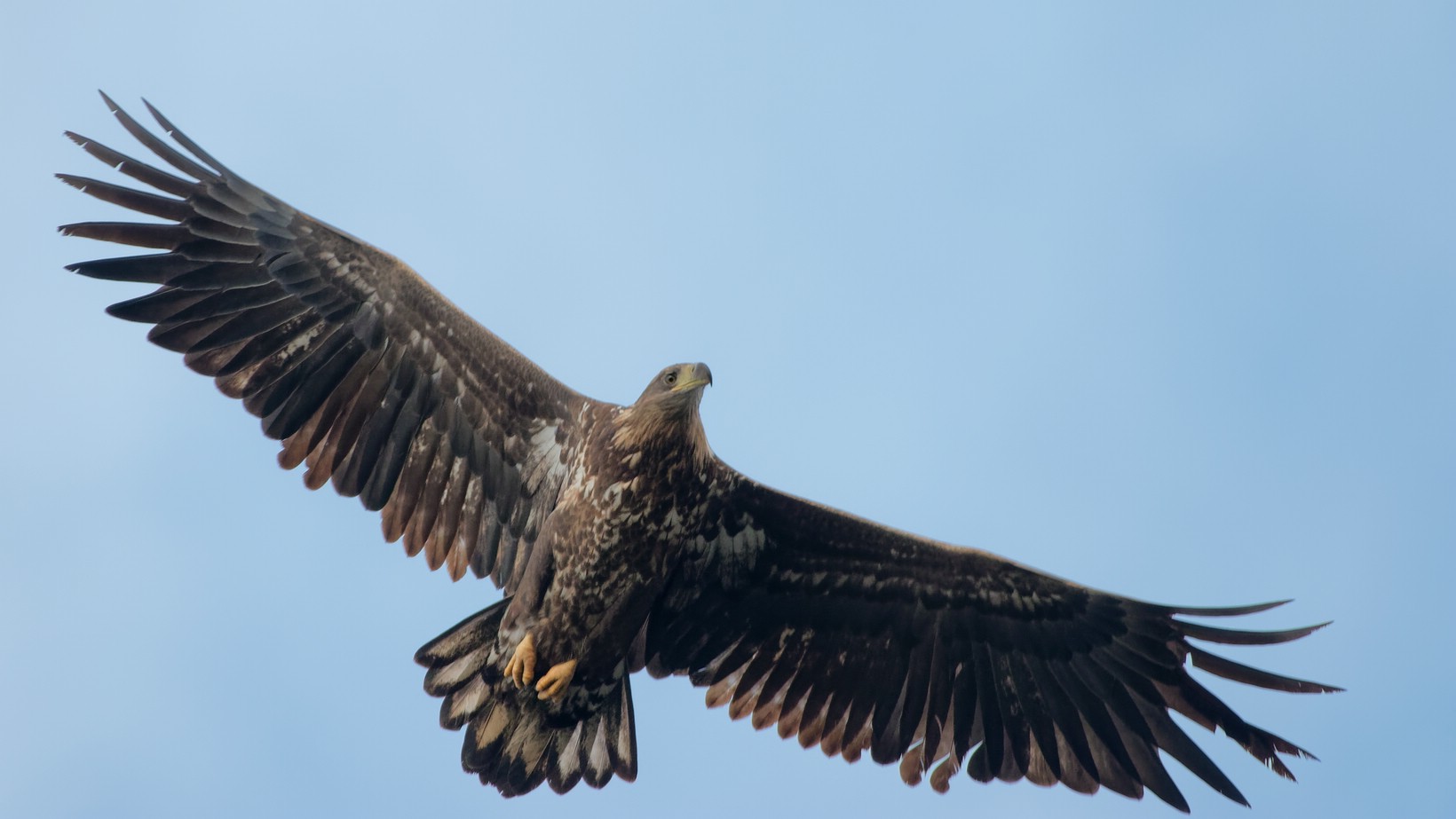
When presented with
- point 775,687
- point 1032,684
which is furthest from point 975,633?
point 775,687

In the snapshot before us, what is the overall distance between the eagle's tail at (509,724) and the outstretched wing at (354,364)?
58cm

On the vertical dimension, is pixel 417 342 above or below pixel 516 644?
above

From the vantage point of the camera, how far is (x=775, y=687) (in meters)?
11.1

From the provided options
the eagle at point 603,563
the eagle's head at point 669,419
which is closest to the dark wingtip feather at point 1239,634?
the eagle at point 603,563

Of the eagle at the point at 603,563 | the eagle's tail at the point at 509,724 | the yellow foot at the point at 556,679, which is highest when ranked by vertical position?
the eagle at the point at 603,563

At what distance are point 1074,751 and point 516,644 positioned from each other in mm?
3565

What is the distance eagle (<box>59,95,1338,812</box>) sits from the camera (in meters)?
10.4

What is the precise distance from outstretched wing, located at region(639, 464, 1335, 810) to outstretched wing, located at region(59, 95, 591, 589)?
4.22ft

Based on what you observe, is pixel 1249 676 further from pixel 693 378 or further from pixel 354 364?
pixel 354 364

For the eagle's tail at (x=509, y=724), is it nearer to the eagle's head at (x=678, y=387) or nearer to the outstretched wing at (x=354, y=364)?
the outstretched wing at (x=354, y=364)

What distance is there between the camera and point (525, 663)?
1034cm

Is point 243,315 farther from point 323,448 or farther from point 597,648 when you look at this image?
point 597,648

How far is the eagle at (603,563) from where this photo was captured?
10.4m

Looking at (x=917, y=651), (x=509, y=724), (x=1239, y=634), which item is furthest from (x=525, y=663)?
(x=1239, y=634)
